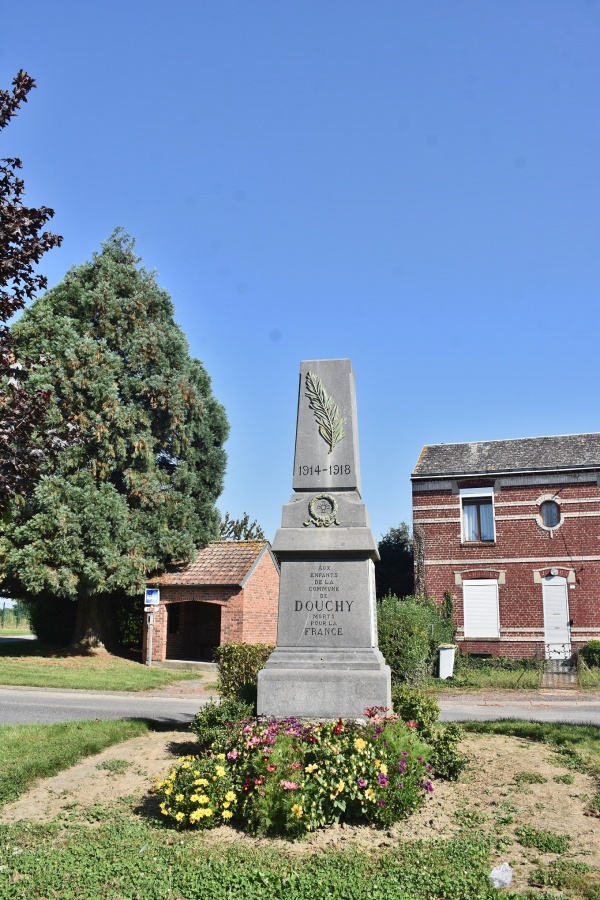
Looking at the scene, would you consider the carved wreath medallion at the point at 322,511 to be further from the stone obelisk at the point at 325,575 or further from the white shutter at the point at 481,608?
the white shutter at the point at 481,608

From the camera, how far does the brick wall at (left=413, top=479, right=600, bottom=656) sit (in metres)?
23.8

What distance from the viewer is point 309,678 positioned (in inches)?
303

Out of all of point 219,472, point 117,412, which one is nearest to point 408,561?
point 219,472

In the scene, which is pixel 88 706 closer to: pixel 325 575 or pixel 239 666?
pixel 239 666

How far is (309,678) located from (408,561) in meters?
25.3

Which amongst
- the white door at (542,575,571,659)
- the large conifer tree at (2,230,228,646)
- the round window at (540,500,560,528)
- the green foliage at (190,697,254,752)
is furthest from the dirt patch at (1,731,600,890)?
the round window at (540,500,560,528)

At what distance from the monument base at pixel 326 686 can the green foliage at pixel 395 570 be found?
76.1 feet

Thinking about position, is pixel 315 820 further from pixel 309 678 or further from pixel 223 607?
pixel 223 607

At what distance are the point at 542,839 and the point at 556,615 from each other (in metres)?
Result: 19.9

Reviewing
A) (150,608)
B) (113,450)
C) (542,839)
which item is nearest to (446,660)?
(150,608)

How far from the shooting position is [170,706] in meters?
13.6

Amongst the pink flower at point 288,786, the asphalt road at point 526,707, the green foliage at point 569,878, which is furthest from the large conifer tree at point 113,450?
the green foliage at point 569,878

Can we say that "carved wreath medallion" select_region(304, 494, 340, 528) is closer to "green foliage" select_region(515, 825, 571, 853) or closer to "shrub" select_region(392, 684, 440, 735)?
"shrub" select_region(392, 684, 440, 735)

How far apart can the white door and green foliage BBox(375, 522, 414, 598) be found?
25.5 ft
